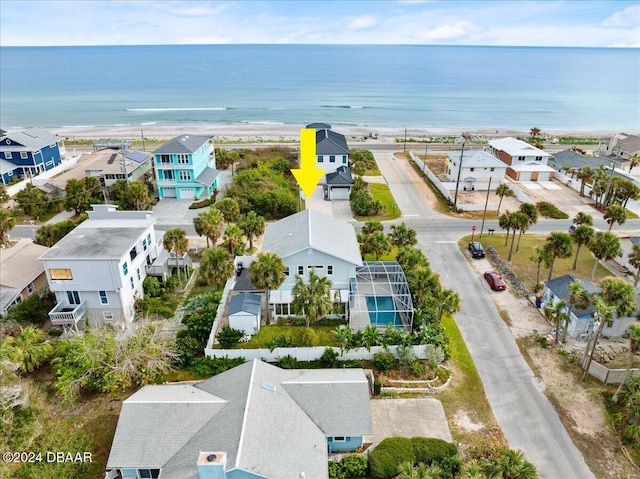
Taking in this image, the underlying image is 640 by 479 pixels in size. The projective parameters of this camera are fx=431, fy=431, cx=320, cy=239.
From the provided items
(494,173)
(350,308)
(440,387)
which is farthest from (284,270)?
(494,173)

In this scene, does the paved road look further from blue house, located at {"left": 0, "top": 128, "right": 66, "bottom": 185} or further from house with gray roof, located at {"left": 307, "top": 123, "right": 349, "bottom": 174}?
blue house, located at {"left": 0, "top": 128, "right": 66, "bottom": 185}

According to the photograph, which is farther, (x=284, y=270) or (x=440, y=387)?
(x=284, y=270)

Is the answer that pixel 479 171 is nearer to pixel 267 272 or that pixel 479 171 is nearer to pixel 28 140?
pixel 267 272

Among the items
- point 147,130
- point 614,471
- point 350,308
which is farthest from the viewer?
point 147,130

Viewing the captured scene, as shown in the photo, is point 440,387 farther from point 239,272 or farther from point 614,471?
point 239,272

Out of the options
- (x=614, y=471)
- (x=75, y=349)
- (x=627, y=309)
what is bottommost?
(x=614, y=471)

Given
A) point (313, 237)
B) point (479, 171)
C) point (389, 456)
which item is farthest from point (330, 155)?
point (389, 456)

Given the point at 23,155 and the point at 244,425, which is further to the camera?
the point at 23,155
